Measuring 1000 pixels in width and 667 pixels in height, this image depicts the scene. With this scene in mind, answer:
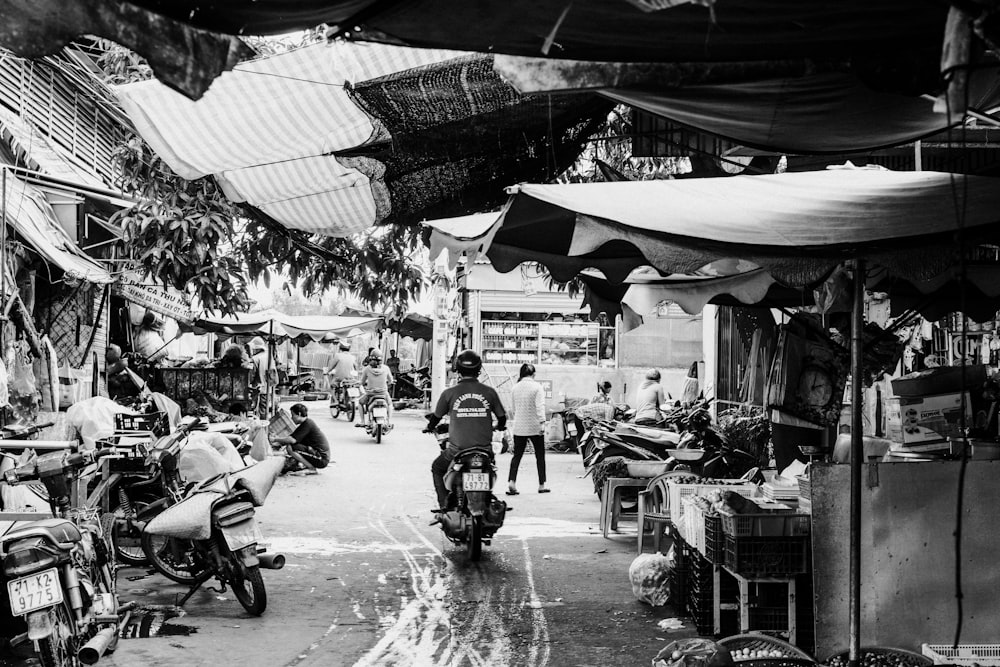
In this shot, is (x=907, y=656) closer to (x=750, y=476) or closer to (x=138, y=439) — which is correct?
(x=750, y=476)

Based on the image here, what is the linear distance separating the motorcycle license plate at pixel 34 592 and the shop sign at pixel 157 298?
24.2 feet

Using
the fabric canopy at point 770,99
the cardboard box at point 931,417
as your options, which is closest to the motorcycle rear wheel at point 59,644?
the fabric canopy at point 770,99

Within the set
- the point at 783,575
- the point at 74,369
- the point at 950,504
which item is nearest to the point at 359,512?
the point at 74,369

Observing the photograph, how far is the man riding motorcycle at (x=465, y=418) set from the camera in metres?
9.78

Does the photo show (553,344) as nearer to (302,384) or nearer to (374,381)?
(374,381)

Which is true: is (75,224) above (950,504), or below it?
above

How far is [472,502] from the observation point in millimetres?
9305

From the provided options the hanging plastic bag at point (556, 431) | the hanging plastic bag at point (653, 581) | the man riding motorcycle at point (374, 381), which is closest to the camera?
the hanging plastic bag at point (653, 581)

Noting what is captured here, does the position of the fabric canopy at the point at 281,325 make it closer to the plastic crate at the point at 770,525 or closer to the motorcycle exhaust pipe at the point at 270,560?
the motorcycle exhaust pipe at the point at 270,560

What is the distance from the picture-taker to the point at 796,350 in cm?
830

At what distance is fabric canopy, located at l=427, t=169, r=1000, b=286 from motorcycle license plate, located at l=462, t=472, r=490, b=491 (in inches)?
145

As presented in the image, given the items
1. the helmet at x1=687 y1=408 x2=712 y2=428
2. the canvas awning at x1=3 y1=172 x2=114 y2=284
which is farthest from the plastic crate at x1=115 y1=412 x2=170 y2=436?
the helmet at x1=687 y1=408 x2=712 y2=428

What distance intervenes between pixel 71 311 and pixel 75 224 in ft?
7.70

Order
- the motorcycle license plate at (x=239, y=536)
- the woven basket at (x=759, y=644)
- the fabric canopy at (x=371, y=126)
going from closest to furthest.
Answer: the woven basket at (x=759, y=644) → the fabric canopy at (x=371, y=126) → the motorcycle license plate at (x=239, y=536)
